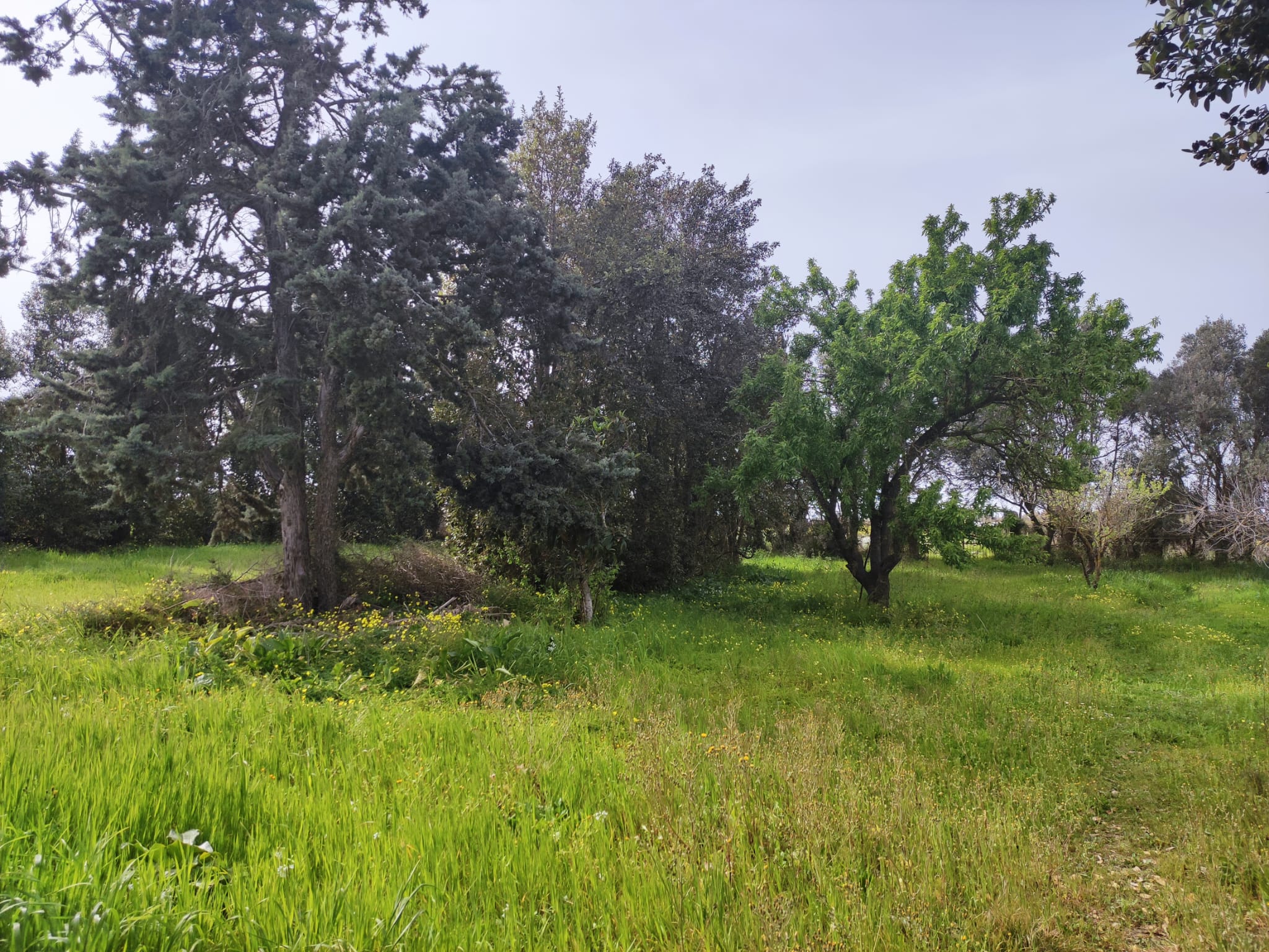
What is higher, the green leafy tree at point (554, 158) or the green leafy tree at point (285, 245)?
the green leafy tree at point (554, 158)

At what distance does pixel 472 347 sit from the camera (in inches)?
486

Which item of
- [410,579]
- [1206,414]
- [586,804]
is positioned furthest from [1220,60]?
[1206,414]

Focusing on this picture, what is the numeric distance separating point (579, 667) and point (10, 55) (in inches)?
581

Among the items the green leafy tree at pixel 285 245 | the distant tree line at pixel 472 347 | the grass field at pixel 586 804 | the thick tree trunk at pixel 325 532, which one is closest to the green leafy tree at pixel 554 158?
the distant tree line at pixel 472 347

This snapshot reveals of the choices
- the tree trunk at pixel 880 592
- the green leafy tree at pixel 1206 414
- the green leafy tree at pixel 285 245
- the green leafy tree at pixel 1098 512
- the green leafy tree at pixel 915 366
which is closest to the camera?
the green leafy tree at pixel 285 245

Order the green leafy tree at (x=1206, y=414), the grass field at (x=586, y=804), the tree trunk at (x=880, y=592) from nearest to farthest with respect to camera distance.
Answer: the grass field at (x=586, y=804) < the tree trunk at (x=880, y=592) < the green leafy tree at (x=1206, y=414)

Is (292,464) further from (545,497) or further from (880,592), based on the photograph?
(880,592)

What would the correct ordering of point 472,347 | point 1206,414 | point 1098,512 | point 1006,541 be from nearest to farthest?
point 472,347, point 1006,541, point 1098,512, point 1206,414

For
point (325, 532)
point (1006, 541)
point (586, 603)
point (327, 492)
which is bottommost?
point (586, 603)

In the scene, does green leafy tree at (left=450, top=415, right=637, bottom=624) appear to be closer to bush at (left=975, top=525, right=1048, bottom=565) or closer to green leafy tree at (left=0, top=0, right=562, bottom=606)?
green leafy tree at (left=0, top=0, right=562, bottom=606)

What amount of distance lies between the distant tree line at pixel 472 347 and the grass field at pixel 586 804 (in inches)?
181

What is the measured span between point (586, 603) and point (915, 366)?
26.7ft

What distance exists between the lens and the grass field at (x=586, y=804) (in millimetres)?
2930

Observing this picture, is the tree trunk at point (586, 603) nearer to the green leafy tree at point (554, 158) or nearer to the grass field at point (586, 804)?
the grass field at point (586, 804)
